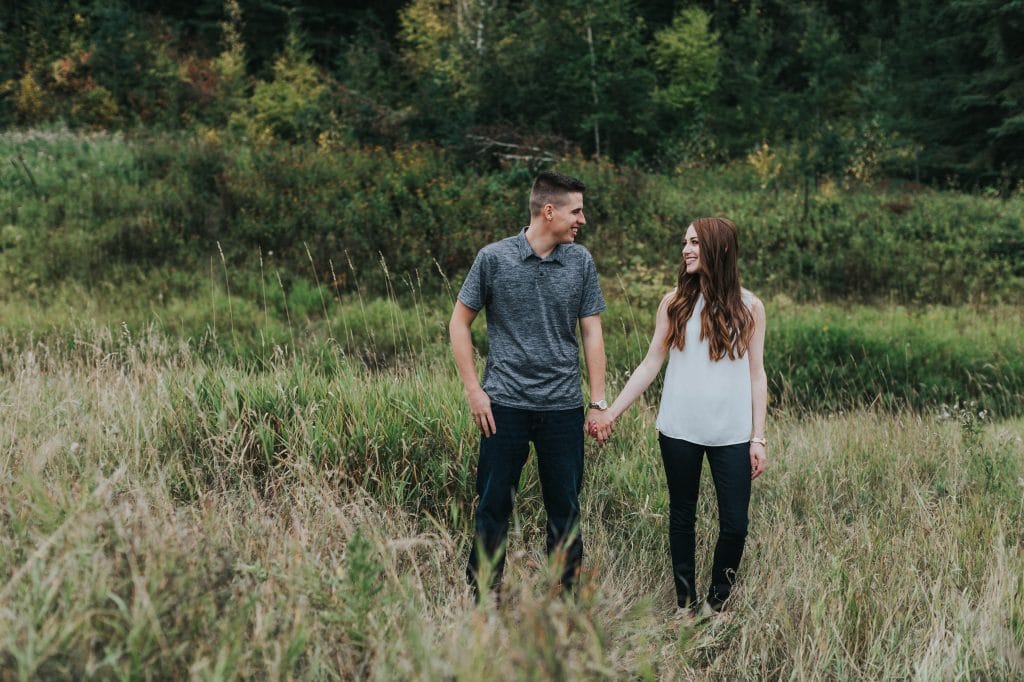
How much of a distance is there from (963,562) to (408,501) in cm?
280

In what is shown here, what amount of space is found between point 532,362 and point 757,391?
1.03 metres

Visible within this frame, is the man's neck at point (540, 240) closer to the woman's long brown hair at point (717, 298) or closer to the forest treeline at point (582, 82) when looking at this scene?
the woman's long brown hair at point (717, 298)

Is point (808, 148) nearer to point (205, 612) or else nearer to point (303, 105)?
point (303, 105)

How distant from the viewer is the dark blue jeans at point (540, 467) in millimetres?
3533

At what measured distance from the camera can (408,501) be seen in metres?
4.34

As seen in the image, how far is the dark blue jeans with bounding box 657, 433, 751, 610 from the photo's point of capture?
3492mm

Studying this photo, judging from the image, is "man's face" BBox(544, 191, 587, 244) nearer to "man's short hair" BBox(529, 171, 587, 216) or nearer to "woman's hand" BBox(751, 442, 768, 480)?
"man's short hair" BBox(529, 171, 587, 216)

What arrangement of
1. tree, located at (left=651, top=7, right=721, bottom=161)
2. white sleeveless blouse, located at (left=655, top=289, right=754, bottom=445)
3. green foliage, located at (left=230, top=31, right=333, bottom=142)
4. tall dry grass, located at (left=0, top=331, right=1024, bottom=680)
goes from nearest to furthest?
tall dry grass, located at (left=0, top=331, right=1024, bottom=680) < white sleeveless blouse, located at (left=655, top=289, right=754, bottom=445) < green foliage, located at (left=230, top=31, right=333, bottom=142) < tree, located at (left=651, top=7, right=721, bottom=161)

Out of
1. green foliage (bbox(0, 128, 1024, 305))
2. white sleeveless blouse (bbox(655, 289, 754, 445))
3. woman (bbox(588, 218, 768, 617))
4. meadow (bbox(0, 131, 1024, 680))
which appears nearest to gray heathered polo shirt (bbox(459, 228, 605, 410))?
woman (bbox(588, 218, 768, 617))

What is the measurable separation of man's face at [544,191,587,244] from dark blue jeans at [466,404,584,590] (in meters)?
0.80

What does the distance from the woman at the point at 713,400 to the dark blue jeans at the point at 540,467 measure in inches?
7.8

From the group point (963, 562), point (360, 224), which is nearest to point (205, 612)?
point (963, 562)

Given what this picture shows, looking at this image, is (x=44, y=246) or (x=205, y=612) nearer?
(x=205, y=612)

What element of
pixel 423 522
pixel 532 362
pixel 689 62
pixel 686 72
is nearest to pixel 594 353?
pixel 532 362
